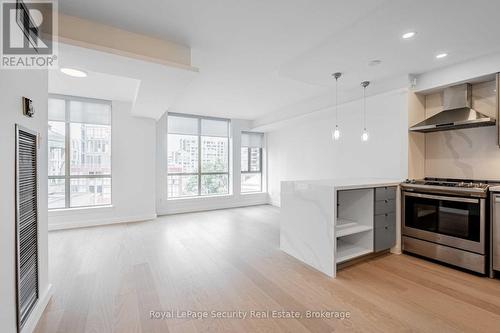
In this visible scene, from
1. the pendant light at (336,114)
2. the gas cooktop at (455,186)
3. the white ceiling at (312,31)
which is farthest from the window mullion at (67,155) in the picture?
the gas cooktop at (455,186)

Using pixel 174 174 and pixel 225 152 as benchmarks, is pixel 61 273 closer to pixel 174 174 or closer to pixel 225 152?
pixel 174 174

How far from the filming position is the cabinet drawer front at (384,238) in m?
3.00

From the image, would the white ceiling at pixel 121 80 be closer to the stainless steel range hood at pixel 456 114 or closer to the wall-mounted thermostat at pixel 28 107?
the wall-mounted thermostat at pixel 28 107

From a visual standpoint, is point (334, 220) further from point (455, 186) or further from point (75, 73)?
point (75, 73)

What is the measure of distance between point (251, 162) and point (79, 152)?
15.1 feet

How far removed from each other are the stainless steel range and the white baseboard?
4.16 meters

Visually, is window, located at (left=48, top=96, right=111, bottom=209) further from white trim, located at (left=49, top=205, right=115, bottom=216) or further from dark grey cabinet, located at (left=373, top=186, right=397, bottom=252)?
dark grey cabinet, located at (left=373, top=186, right=397, bottom=252)

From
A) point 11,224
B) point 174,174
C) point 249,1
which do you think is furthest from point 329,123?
point 11,224

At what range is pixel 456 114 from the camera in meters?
2.99

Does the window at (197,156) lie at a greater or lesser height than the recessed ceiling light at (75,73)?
lesser

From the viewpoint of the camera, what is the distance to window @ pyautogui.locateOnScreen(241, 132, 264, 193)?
23.9 ft

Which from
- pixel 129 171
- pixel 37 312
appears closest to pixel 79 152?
pixel 129 171

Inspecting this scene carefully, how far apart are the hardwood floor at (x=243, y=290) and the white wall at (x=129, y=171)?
1.32 m

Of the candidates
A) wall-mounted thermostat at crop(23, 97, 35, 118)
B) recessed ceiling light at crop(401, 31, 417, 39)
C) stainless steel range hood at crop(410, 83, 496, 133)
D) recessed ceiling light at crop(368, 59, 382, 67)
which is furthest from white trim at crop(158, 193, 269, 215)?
recessed ceiling light at crop(401, 31, 417, 39)
